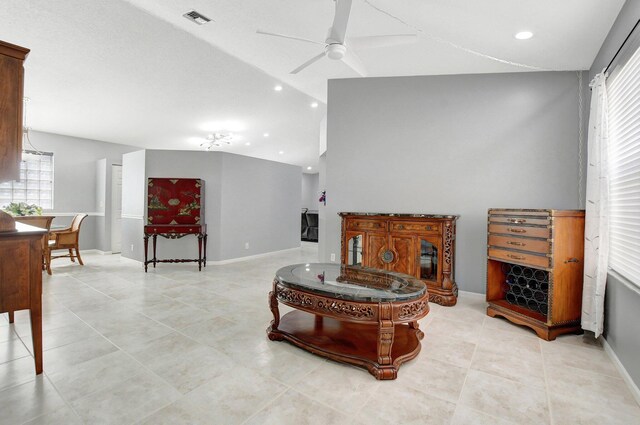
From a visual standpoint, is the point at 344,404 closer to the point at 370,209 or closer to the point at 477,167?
the point at 370,209

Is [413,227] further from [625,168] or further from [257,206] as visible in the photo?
[257,206]

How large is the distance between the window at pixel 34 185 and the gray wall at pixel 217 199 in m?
2.38

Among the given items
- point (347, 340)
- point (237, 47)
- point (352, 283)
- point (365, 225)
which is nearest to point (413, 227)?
point (365, 225)

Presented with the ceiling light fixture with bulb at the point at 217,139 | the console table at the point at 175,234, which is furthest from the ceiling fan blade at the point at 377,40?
the ceiling light fixture with bulb at the point at 217,139

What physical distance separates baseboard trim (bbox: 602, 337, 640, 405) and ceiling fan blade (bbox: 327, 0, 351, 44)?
3046mm

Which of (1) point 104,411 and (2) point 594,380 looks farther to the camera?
(2) point 594,380

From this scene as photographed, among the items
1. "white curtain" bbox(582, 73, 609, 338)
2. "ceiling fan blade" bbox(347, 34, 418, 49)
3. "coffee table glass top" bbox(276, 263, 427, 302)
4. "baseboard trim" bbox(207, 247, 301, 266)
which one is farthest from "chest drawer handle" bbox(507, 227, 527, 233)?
"baseboard trim" bbox(207, 247, 301, 266)

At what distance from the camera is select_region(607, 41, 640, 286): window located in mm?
2086

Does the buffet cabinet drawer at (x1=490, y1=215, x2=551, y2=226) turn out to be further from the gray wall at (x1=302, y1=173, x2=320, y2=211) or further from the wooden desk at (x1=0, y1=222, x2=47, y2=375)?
the gray wall at (x1=302, y1=173, x2=320, y2=211)

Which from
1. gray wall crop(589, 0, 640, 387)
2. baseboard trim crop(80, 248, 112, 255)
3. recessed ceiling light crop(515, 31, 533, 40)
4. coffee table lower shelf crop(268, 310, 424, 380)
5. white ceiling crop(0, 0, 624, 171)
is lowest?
baseboard trim crop(80, 248, 112, 255)

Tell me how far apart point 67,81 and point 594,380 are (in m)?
6.90

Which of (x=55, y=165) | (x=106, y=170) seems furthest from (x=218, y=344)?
(x=55, y=165)

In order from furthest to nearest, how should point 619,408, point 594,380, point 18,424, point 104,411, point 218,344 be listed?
point 218,344 < point 594,380 < point 619,408 < point 104,411 < point 18,424

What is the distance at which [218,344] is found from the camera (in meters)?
2.47
